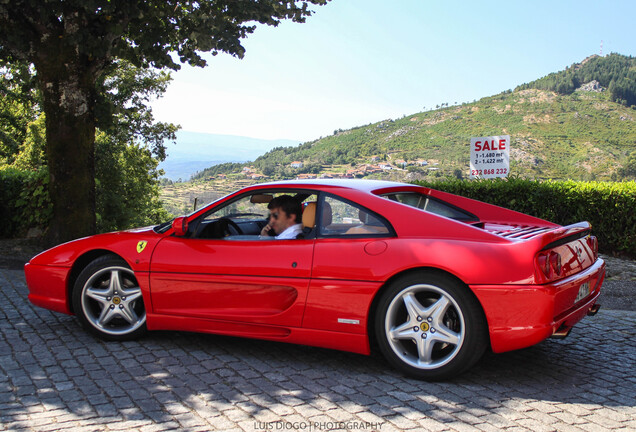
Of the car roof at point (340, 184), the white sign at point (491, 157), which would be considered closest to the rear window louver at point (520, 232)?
the car roof at point (340, 184)

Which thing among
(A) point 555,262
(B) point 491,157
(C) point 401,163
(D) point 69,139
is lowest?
(A) point 555,262

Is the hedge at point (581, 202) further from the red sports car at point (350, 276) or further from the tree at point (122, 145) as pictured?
the tree at point (122, 145)

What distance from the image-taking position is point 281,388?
3834 millimetres

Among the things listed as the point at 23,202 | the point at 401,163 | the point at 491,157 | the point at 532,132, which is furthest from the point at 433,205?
the point at 532,132

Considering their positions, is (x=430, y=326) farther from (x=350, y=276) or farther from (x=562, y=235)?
(x=562, y=235)

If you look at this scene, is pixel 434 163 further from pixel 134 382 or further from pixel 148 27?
pixel 134 382

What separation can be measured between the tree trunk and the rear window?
6.52 metres

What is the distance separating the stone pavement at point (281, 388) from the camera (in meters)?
3.29

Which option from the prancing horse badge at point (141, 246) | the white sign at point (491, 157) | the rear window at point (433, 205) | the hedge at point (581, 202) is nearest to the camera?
the rear window at point (433, 205)

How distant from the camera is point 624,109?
8250cm

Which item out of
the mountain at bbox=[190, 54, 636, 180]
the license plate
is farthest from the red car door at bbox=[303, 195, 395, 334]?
the mountain at bbox=[190, 54, 636, 180]

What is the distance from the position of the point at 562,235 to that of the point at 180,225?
2.97m

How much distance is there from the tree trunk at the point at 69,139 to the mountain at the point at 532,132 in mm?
33169

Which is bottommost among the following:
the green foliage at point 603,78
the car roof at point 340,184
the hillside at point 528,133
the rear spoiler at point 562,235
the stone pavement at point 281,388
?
the stone pavement at point 281,388
